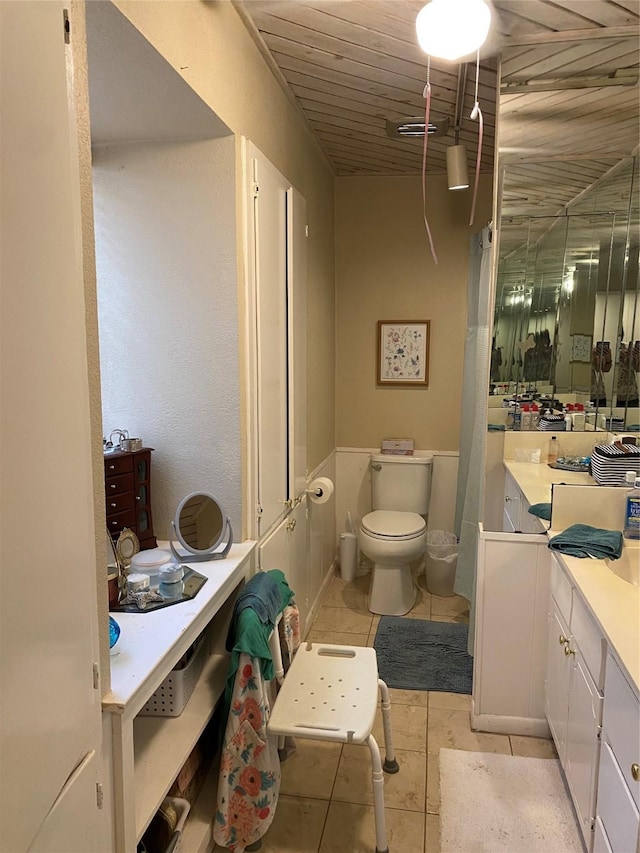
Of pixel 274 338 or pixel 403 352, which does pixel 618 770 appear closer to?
pixel 274 338

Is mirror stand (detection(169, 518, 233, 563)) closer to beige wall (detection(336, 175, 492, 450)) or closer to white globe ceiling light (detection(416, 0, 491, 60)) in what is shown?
white globe ceiling light (detection(416, 0, 491, 60))

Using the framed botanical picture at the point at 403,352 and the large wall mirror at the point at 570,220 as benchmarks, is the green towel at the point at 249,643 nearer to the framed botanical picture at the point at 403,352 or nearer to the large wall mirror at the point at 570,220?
the large wall mirror at the point at 570,220

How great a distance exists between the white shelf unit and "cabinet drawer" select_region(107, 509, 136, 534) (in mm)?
247

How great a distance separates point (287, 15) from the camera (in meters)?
1.85

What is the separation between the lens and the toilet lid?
327cm

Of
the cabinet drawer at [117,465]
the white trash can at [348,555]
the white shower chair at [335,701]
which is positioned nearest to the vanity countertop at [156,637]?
the white shower chair at [335,701]

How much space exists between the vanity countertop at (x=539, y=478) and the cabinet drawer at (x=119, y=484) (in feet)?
4.61

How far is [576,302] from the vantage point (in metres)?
2.43

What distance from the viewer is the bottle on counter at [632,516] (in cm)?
201

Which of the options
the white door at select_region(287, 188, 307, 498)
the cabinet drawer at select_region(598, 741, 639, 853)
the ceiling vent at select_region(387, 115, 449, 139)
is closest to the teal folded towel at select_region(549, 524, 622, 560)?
the cabinet drawer at select_region(598, 741, 639, 853)

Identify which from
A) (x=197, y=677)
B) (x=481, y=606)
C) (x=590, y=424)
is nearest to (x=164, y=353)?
(x=197, y=677)

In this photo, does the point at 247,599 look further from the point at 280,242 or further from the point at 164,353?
the point at 280,242

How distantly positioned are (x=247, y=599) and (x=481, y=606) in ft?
3.20

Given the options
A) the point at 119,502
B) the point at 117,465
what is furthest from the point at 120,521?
the point at 117,465
